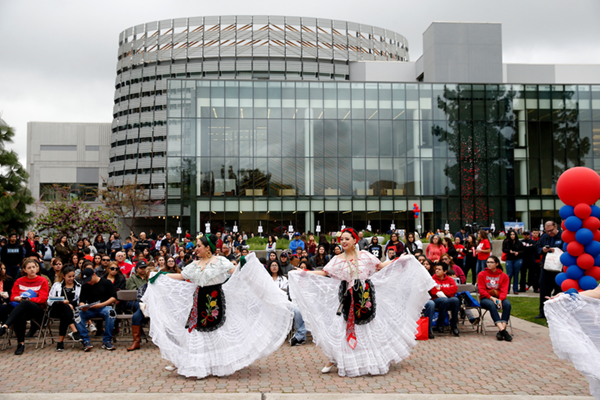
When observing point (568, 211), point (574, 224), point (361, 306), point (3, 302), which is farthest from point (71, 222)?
point (574, 224)

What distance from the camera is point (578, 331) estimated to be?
184 inches

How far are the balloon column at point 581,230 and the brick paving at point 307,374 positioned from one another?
1209mm

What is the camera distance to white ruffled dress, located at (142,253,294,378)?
245 inches

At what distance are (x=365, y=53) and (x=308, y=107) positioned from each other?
988 inches

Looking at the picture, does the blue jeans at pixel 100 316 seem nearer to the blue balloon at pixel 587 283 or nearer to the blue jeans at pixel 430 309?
the blue jeans at pixel 430 309

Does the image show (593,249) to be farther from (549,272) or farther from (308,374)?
(308,374)

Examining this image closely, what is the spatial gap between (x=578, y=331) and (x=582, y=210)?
3099mm

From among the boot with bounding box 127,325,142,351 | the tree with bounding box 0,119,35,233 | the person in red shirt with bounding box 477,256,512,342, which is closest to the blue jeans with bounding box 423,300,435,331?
the person in red shirt with bounding box 477,256,512,342

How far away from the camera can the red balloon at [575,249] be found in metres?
7.07

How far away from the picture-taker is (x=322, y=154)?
114 ft

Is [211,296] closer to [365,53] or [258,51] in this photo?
[258,51]

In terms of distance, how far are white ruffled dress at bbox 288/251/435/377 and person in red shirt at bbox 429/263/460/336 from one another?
2442 mm

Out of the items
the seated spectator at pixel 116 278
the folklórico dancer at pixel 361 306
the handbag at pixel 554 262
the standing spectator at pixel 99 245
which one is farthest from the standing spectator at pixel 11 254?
the handbag at pixel 554 262

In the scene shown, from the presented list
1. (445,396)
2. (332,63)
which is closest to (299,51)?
(332,63)
